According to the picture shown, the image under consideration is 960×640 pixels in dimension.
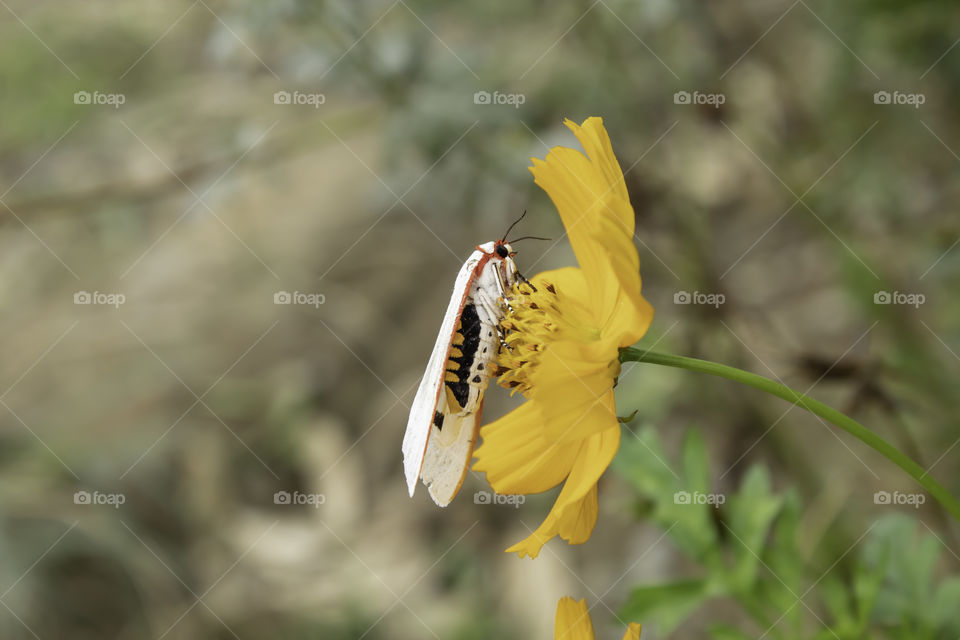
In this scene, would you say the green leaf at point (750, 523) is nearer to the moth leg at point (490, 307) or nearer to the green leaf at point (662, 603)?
the green leaf at point (662, 603)

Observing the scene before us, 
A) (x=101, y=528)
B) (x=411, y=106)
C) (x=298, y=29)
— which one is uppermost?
(x=298, y=29)

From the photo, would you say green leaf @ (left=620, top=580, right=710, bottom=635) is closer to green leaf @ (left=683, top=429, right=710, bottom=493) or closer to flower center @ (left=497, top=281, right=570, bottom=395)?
green leaf @ (left=683, top=429, right=710, bottom=493)

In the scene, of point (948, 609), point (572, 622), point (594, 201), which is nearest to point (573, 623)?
point (572, 622)

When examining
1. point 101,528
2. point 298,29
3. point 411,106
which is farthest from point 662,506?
point 101,528

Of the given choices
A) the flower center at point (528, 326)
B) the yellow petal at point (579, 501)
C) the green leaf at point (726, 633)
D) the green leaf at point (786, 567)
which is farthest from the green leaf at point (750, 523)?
the flower center at point (528, 326)

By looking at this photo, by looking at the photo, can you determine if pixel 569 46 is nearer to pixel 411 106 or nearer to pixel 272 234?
pixel 411 106
